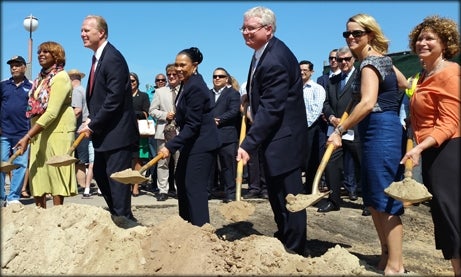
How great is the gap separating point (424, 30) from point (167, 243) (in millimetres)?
2397

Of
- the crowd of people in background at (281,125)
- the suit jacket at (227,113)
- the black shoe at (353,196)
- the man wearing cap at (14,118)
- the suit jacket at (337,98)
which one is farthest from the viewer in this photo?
the suit jacket at (227,113)

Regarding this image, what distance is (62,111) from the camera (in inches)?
220

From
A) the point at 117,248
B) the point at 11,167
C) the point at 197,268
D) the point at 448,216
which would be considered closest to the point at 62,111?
the point at 11,167

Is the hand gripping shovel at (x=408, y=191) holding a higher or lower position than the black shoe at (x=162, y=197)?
higher

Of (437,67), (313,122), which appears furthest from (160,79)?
(437,67)

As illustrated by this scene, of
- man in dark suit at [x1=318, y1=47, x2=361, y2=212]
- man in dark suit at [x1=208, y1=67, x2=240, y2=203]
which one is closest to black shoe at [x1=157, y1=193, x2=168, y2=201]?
man in dark suit at [x1=208, y1=67, x2=240, y2=203]

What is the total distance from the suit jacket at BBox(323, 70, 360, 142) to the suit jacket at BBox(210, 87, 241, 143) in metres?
1.33

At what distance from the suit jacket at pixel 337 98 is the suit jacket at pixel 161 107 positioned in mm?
2301

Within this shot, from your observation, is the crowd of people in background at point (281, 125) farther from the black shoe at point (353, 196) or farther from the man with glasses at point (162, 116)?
the man with glasses at point (162, 116)

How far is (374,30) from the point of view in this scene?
4055 mm

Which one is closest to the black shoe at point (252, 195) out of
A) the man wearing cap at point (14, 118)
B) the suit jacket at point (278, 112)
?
the man wearing cap at point (14, 118)

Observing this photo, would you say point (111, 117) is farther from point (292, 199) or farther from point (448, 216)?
point (448, 216)

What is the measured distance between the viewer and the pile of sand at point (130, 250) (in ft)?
12.3

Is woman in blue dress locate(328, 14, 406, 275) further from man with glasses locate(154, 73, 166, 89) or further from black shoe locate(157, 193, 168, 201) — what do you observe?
man with glasses locate(154, 73, 166, 89)
